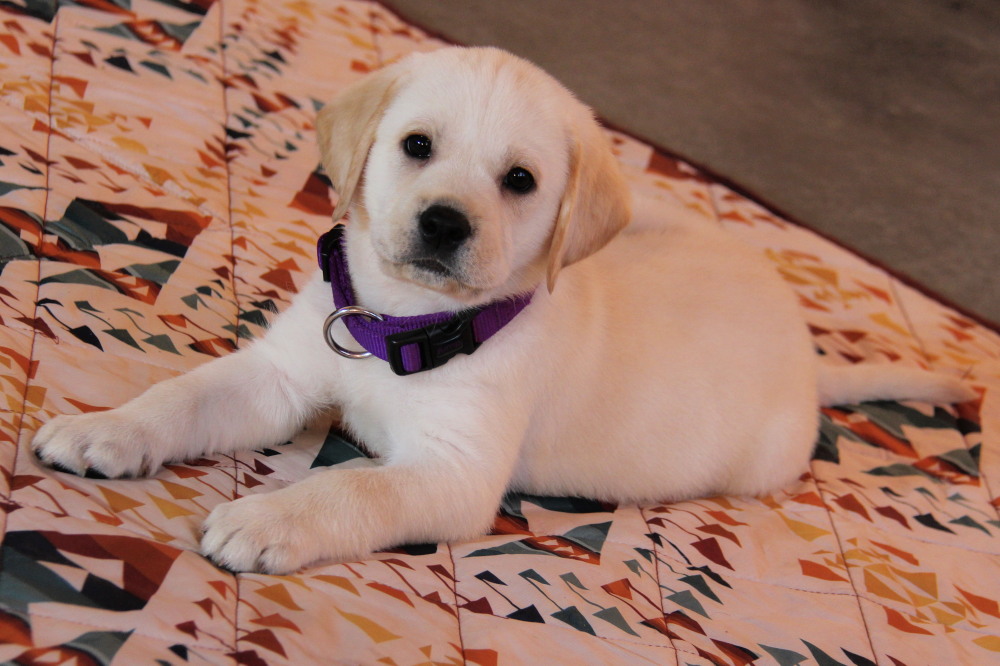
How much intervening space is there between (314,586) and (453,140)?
92 cm

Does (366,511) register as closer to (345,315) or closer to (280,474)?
(280,474)

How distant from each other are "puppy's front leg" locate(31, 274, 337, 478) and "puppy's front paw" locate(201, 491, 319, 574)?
0.24 meters

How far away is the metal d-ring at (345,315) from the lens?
212cm

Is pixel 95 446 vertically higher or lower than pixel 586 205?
lower

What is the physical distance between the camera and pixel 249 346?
7.38 feet

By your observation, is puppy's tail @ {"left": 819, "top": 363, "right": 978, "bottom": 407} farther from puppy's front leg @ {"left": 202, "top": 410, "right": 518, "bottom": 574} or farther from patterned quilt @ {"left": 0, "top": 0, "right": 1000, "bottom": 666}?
puppy's front leg @ {"left": 202, "top": 410, "right": 518, "bottom": 574}

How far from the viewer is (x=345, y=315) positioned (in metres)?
2.15

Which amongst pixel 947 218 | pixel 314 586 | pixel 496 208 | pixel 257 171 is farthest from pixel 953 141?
pixel 314 586

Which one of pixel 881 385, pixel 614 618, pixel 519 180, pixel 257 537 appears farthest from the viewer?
pixel 881 385

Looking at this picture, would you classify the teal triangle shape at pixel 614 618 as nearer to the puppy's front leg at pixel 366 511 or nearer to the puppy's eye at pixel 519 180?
the puppy's front leg at pixel 366 511

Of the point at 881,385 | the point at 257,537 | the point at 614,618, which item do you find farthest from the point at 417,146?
the point at 881,385

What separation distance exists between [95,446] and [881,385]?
8.01 feet

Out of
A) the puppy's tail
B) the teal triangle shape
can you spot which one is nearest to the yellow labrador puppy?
the teal triangle shape

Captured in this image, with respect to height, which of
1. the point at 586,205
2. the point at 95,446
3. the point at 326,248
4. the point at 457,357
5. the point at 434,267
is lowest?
the point at 95,446
